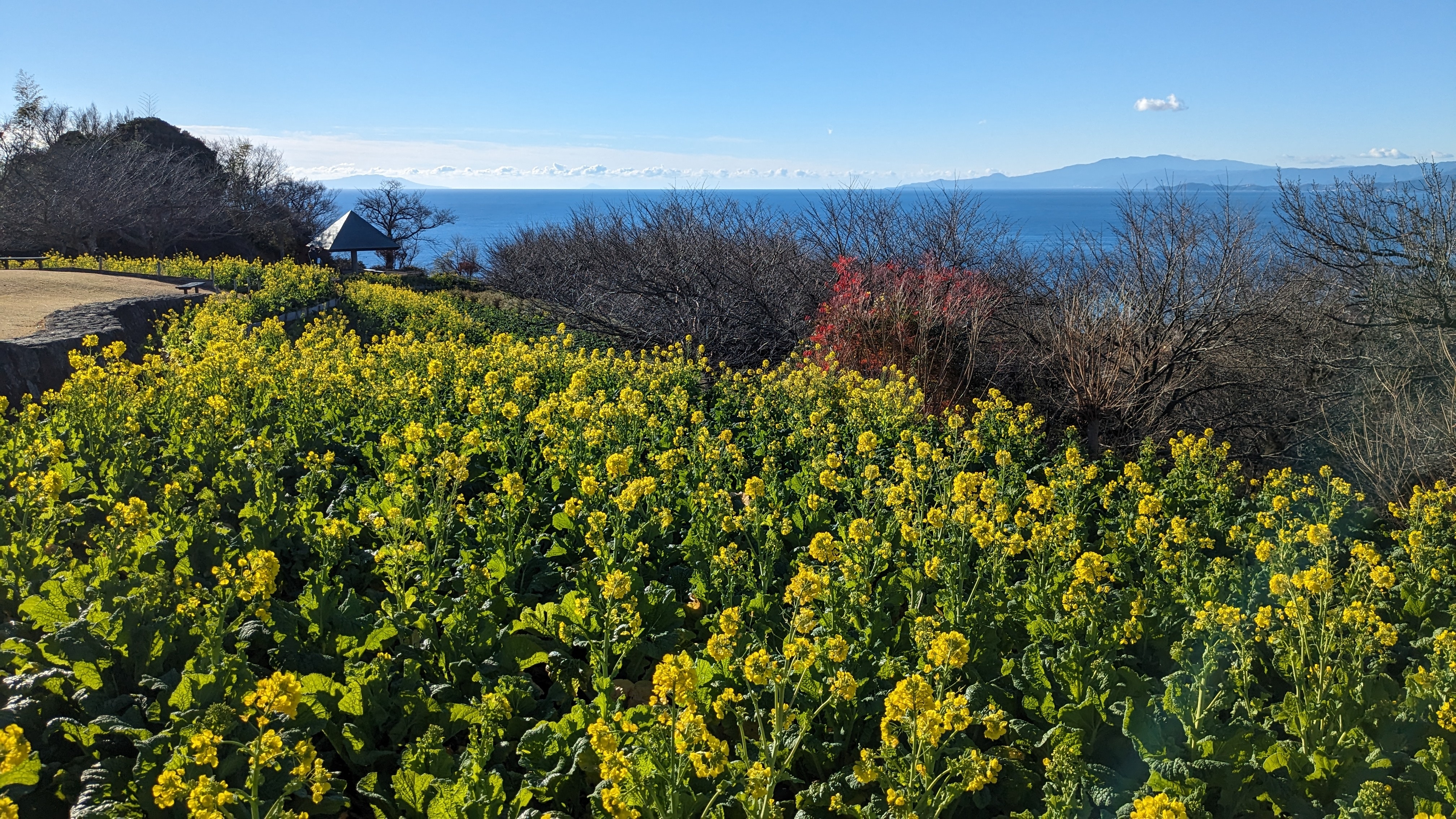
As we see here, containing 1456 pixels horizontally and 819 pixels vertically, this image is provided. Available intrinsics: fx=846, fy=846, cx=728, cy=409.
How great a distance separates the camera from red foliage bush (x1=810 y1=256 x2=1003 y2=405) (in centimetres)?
1256

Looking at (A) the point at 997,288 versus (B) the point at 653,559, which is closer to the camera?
(B) the point at 653,559

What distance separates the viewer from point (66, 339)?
9.66 meters

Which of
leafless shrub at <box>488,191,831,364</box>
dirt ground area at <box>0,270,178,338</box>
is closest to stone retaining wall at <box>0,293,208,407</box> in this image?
dirt ground area at <box>0,270,178,338</box>

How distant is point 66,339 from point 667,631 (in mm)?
9123

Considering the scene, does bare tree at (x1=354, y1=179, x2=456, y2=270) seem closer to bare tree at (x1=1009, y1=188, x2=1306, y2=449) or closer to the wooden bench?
the wooden bench

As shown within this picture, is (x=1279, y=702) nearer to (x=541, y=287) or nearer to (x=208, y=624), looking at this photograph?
(x=208, y=624)

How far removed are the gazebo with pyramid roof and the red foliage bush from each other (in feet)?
77.4

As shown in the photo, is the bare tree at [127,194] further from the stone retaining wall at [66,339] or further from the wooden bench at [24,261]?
the stone retaining wall at [66,339]

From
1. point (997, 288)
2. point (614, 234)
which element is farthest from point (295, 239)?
point (997, 288)

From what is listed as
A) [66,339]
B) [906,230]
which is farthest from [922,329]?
[66,339]

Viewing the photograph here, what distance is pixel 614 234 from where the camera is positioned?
24.3 metres

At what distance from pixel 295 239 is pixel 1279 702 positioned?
47072 mm

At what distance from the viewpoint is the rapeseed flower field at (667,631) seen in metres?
3.02

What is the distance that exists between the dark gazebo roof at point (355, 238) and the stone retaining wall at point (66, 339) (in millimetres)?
19362
